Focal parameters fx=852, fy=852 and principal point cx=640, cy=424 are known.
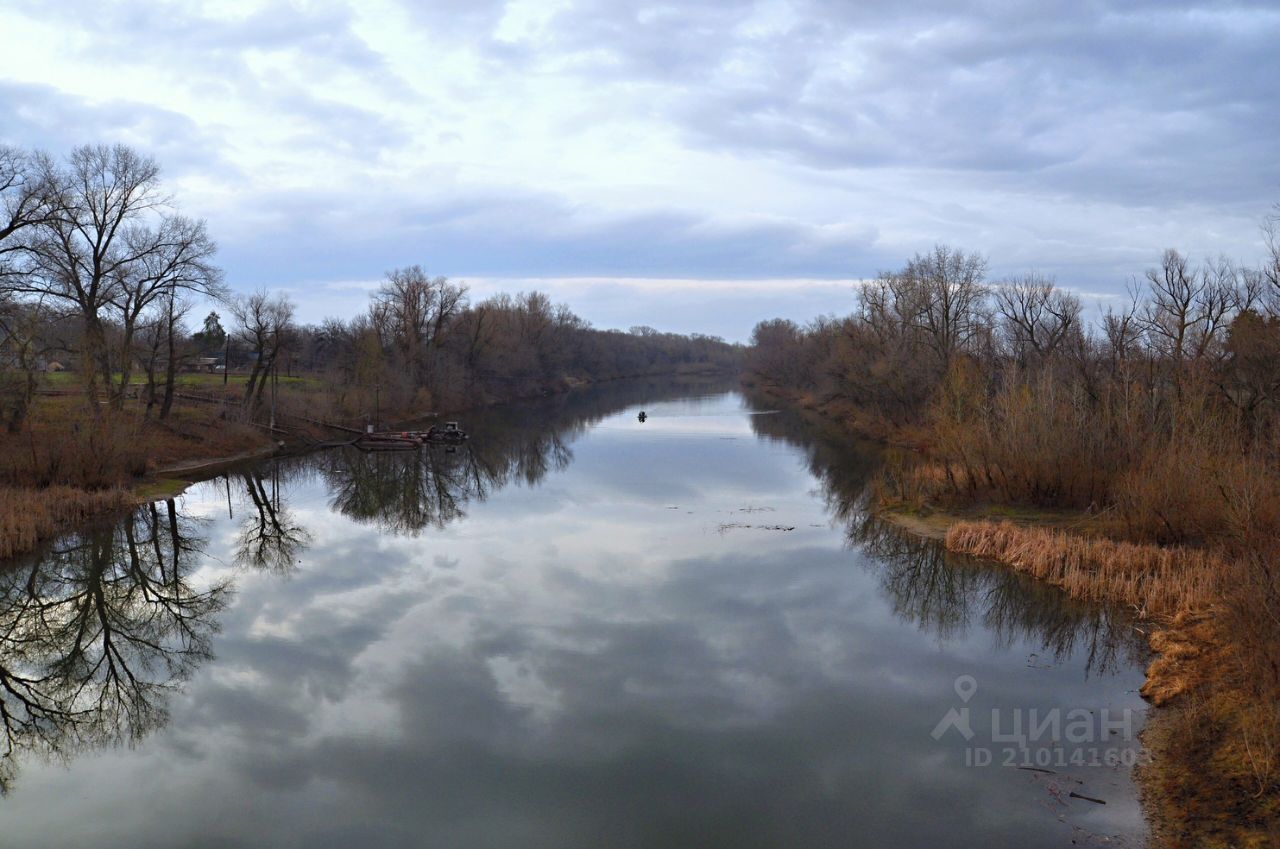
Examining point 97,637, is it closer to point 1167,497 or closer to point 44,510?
point 44,510

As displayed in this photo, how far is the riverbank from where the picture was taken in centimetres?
763

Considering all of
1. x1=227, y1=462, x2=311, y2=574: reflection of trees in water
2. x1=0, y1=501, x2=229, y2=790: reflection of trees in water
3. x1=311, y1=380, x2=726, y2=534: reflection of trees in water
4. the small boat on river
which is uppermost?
the small boat on river

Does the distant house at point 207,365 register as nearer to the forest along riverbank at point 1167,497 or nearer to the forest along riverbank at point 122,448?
the forest along riverbank at point 122,448

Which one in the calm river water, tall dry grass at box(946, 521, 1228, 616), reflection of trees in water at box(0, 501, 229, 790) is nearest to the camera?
the calm river water

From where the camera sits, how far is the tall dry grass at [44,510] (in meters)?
18.3

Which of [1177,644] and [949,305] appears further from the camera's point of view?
[949,305]

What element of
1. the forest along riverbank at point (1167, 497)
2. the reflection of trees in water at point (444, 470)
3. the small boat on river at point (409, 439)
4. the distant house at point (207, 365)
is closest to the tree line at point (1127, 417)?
the forest along riverbank at point (1167, 497)

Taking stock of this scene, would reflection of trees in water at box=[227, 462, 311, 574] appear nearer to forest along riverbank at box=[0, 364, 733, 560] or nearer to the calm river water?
the calm river water

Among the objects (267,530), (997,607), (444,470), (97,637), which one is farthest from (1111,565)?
(444,470)

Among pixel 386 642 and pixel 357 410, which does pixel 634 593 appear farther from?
pixel 357 410

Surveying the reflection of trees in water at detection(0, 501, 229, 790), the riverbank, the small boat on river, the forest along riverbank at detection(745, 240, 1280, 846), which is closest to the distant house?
the small boat on river

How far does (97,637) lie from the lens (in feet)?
47.3

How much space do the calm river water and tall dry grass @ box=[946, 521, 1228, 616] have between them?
0.61 meters

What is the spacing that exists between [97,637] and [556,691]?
865cm
